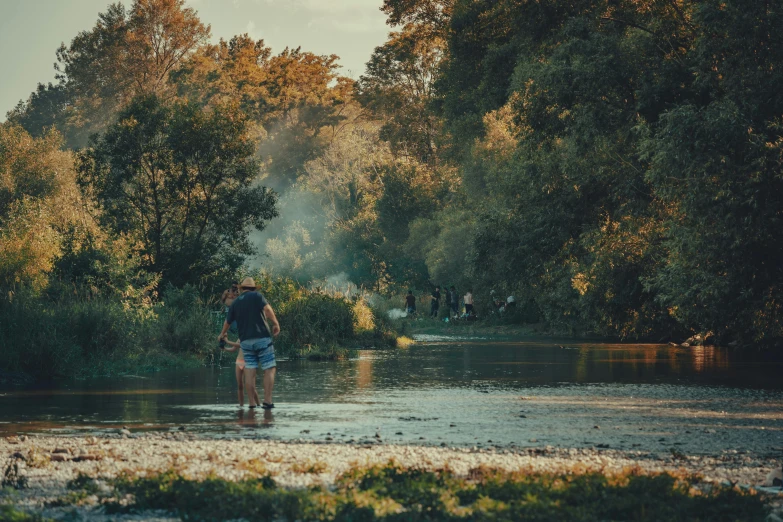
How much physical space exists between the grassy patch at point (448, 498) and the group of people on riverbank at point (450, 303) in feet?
151

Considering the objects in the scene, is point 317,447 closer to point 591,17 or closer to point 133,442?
point 133,442

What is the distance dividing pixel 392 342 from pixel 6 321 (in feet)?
54.6

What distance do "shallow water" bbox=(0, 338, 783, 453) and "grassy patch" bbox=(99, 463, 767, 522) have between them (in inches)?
138

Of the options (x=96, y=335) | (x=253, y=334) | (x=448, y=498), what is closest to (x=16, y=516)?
(x=448, y=498)

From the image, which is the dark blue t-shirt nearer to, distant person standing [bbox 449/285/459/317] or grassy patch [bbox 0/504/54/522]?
grassy patch [bbox 0/504/54/522]

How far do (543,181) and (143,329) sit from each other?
15.9 m

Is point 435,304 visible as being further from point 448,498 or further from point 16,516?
point 16,516

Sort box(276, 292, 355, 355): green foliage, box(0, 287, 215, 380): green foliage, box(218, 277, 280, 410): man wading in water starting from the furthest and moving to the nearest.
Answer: box(276, 292, 355, 355): green foliage < box(0, 287, 215, 380): green foliage < box(218, 277, 280, 410): man wading in water

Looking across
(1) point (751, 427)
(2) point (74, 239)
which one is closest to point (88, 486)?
(1) point (751, 427)

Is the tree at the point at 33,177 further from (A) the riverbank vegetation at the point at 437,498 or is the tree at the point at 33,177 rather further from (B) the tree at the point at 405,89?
(A) the riverbank vegetation at the point at 437,498

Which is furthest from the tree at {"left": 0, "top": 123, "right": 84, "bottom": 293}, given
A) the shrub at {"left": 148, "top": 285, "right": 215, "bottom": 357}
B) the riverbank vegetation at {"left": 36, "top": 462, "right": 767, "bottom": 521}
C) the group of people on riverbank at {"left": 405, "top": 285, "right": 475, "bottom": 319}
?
the riverbank vegetation at {"left": 36, "top": 462, "right": 767, "bottom": 521}

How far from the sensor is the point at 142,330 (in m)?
26.9

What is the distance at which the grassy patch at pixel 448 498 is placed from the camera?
297 inches

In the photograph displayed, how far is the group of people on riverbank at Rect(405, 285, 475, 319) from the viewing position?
183ft
